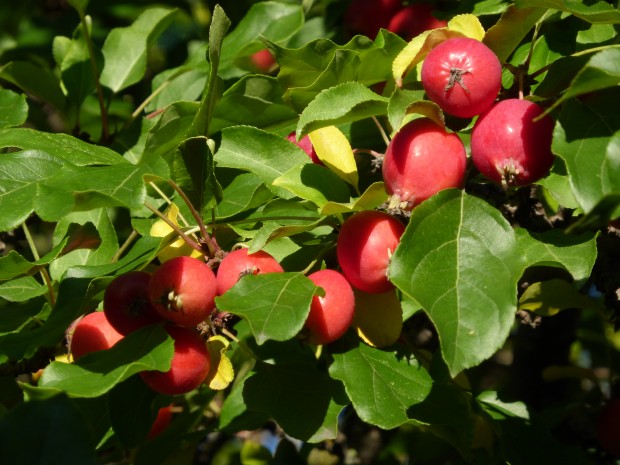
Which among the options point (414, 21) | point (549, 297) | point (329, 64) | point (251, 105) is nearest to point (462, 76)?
point (329, 64)

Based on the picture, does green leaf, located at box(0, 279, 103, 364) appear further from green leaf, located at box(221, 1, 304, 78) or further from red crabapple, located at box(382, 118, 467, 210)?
green leaf, located at box(221, 1, 304, 78)

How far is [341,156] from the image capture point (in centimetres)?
136

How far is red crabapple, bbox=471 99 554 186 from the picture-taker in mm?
1132

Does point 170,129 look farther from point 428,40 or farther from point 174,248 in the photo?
point 428,40

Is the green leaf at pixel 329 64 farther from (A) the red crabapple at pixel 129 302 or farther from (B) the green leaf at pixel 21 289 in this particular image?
(B) the green leaf at pixel 21 289

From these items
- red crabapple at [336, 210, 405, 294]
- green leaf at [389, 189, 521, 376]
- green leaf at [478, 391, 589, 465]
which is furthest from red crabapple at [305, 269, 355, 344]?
green leaf at [478, 391, 589, 465]

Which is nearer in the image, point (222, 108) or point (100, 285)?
point (100, 285)

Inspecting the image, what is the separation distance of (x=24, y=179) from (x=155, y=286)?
276 mm

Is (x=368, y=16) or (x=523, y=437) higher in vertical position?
(x=368, y=16)

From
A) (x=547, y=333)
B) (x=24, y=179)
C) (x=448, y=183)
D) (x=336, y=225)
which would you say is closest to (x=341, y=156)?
(x=336, y=225)

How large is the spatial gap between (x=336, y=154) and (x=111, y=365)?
0.45 m

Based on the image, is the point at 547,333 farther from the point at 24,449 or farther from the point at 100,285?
the point at 24,449

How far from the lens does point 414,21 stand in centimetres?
192

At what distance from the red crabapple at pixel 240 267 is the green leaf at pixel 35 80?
0.80m
